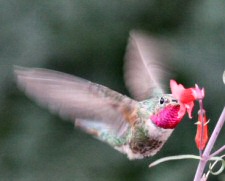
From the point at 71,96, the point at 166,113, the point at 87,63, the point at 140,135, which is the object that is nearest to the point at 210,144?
the point at 166,113

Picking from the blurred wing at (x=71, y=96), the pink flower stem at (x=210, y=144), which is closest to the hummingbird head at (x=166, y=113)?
the blurred wing at (x=71, y=96)

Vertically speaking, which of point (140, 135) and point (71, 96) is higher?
point (71, 96)

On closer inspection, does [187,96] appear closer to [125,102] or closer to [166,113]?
[166,113]

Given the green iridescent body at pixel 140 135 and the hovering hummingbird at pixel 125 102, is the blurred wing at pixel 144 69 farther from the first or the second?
the green iridescent body at pixel 140 135

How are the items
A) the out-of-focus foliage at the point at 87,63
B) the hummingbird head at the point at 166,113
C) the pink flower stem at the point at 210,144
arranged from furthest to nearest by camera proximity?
the out-of-focus foliage at the point at 87,63 < the hummingbird head at the point at 166,113 < the pink flower stem at the point at 210,144

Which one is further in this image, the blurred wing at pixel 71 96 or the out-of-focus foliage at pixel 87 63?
the out-of-focus foliage at pixel 87 63

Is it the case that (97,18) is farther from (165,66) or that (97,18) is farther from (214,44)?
(165,66)

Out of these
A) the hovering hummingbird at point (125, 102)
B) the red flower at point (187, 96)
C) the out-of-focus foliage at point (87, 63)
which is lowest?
the out-of-focus foliage at point (87, 63)

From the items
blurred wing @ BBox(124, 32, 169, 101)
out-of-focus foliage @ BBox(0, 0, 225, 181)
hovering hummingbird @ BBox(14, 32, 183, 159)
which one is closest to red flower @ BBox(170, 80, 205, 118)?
hovering hummingbird @ BBox(14, 32, 183, 159)
